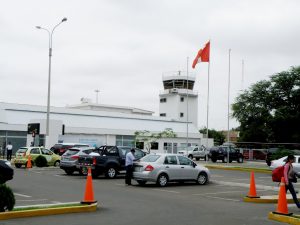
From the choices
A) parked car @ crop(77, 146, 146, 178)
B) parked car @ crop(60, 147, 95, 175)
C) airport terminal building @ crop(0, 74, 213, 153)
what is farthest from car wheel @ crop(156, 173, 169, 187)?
airport terminal building @ crop(0, 74, 213, 153)

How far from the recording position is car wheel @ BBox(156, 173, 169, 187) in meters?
20.9

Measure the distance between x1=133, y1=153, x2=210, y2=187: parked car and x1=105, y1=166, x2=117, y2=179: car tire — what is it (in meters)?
3.46

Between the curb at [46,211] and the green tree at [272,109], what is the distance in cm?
5137

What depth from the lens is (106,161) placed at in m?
25.0

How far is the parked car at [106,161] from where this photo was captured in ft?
81.0

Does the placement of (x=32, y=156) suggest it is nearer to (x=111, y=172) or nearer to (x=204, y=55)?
(x=111, y=172)

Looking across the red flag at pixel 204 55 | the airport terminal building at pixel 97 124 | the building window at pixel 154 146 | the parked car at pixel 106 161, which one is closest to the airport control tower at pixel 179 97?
the airport terminal building at pixel 97 124

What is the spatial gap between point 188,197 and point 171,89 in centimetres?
7361

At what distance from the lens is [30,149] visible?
112 ft

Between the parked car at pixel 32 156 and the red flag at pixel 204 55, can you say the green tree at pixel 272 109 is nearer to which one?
the red flag at pixel 204 55

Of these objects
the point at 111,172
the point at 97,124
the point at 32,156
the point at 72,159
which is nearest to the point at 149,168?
the point at 111,172

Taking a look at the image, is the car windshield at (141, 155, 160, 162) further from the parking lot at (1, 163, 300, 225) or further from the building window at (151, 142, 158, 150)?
the building window at (151, 142, 158, 150)

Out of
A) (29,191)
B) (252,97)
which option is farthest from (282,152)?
(252,97)

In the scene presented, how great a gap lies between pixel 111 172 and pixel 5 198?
14319 millimetres
